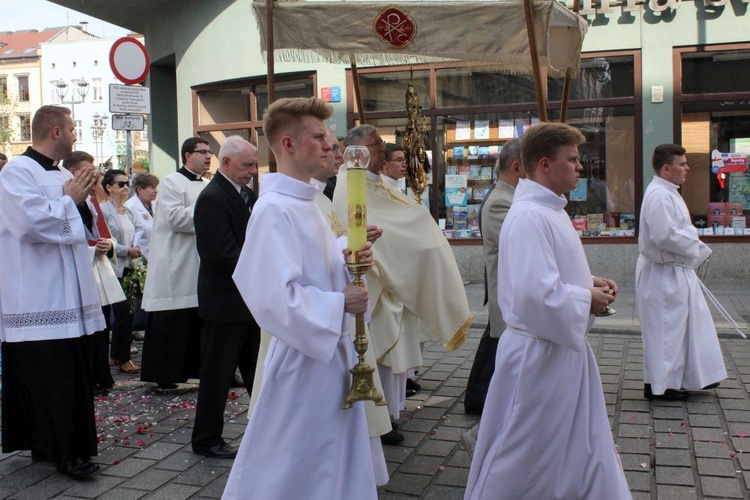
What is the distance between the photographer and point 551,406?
3.63 metres

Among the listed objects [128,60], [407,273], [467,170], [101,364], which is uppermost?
[128,60]

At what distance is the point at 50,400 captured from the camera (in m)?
4.95

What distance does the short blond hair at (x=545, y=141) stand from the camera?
3.78 meters

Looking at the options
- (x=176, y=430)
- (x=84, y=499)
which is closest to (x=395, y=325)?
(x=176, y=430)

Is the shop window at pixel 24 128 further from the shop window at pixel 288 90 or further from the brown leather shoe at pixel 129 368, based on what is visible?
the brown leather shoe at pixel 129 368

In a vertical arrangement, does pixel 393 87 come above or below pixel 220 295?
above

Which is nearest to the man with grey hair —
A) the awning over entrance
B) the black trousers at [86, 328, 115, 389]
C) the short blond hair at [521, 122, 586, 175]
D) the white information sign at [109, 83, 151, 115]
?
the awning over entrance

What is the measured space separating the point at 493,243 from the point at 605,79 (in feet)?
26.6

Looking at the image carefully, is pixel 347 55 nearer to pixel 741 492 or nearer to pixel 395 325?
pixel 395 325

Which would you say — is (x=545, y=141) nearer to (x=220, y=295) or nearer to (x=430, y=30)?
(x=430, y=30)

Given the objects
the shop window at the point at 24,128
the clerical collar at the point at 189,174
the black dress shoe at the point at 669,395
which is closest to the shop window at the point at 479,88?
the clerical collar at the point at 189,174

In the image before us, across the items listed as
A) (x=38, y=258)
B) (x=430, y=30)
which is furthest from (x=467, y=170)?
(x=38, y=258)

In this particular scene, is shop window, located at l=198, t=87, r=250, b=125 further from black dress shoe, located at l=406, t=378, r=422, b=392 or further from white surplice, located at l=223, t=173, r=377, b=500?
white surplice, located at l=223, t=173, r=377, b=500

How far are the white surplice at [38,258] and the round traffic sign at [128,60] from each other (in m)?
5.93
